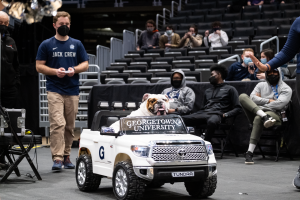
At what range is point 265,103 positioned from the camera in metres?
6.66

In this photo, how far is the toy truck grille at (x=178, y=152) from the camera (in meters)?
3.61

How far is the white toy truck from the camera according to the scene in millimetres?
3590

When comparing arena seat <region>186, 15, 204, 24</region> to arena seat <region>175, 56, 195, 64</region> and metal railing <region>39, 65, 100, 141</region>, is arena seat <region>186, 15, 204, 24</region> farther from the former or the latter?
metal railing <region>39, 65, 100, 141</region>

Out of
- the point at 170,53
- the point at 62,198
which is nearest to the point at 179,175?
the point at 62,198

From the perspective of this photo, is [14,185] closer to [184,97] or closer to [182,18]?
[184,97]

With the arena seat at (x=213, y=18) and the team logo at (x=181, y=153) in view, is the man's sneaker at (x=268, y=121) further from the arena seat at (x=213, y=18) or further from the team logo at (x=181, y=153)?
the arena seat at (x=213, y=18)

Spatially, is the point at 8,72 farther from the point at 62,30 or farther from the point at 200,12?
the point at 200,12

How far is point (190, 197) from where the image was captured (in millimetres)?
4020

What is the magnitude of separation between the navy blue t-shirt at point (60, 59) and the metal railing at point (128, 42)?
880cm

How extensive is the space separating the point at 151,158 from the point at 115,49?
36.0ft

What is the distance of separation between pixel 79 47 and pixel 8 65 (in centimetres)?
100

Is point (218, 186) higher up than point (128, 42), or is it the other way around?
point (128, 42)

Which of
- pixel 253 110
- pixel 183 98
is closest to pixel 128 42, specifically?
pixel 183 98

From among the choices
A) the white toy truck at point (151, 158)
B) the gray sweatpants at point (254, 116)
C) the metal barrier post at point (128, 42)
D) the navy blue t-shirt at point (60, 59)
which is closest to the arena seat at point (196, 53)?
the metal barrier post at point (128, 42)
